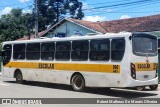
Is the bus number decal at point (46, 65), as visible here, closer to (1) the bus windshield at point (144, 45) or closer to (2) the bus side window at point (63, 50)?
(2) the bus side window at point (63, 50)

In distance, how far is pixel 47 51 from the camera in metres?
19.1

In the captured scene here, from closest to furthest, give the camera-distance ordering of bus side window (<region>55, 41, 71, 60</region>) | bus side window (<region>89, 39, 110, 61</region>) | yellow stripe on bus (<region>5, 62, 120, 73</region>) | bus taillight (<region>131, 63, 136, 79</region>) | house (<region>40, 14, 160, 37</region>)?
bus taillight (<region>131, 63, 136, 79</region>), yellow stripe on bus (<region>5, 62, 120, 73</region>), bus side window (<region>89, 39, 110, 61</region>), bus side window (<region>55, 41, 71, 60</region>), house (<region>40, 14, 160, 37</region>)

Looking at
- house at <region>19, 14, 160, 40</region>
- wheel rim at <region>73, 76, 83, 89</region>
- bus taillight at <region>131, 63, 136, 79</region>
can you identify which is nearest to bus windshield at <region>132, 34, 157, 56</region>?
bus taillight at <region>131, 63, 136, 79</region>

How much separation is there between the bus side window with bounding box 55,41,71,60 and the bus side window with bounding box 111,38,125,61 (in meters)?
2.86

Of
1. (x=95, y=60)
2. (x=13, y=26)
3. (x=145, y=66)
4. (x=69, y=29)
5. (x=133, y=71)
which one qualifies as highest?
(x=13, y=26)

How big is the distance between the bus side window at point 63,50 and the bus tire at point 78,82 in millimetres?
1025

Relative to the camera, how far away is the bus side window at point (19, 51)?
69.0ft

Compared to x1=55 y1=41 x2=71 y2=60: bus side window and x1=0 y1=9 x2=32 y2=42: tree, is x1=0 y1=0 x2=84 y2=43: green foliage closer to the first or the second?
x1=0 y1=9 x2=32 y2=42: tree

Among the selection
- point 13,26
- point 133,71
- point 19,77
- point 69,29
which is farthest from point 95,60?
point 13,26

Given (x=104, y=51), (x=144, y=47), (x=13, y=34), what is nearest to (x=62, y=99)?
(x=104, y=51)

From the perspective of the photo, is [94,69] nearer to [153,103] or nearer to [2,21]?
[153,103]

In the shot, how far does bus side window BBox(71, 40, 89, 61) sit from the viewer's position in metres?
16.8

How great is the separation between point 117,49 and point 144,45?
1.16 meters

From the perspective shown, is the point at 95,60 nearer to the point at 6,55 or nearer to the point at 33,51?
the point at 33,51
